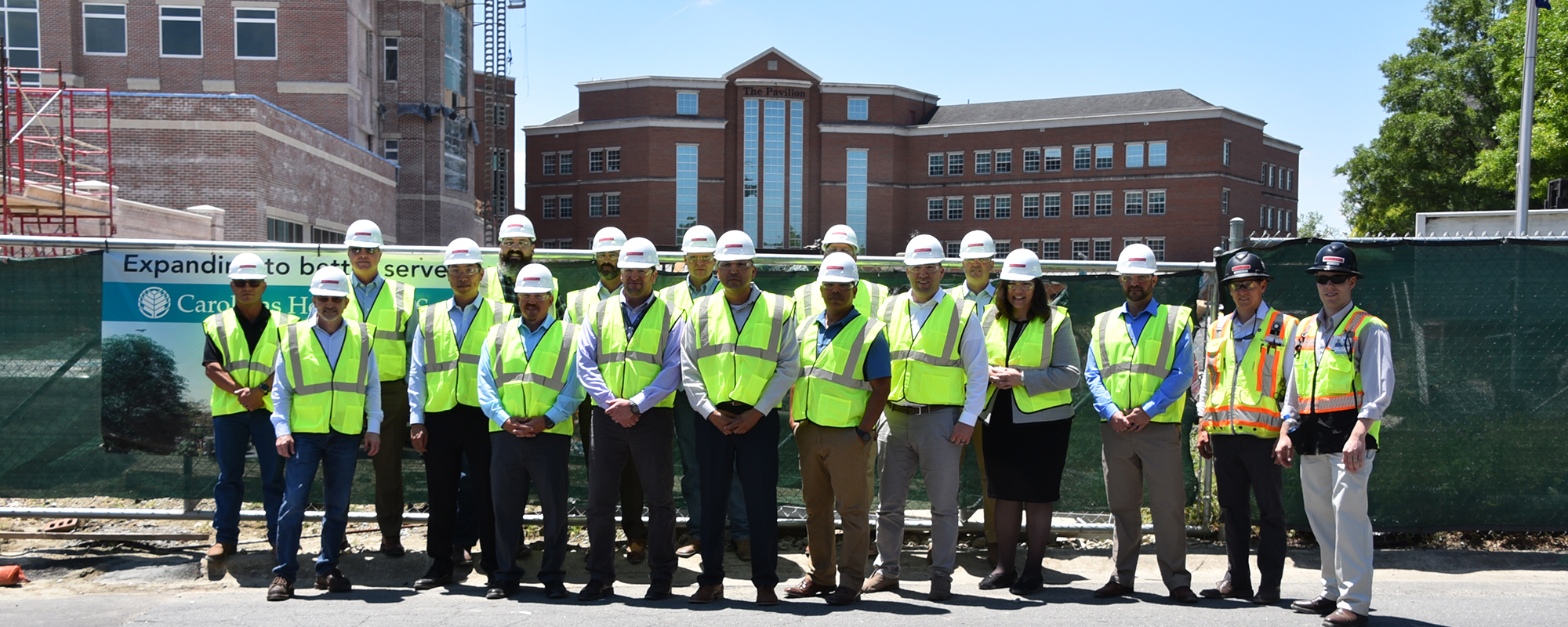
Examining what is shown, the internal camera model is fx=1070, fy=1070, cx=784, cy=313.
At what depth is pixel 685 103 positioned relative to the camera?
79938 millimetres

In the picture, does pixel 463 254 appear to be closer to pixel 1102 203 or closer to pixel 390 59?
pixel 390 59

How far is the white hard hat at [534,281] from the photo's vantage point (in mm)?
6379

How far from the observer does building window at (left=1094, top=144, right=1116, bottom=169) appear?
75.1 meters

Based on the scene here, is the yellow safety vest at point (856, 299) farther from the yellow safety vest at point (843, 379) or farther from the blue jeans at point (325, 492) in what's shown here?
the blue jeans at point (325, 492)

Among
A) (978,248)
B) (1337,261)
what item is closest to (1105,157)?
(978,248)

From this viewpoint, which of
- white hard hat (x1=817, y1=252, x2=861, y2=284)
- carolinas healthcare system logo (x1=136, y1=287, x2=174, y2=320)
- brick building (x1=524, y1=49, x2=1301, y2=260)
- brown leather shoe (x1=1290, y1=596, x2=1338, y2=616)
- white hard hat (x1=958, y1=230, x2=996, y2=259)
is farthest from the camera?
brick building (x1=524, y1=49, x2=1301, y2=260)

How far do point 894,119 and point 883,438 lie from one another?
75198mm

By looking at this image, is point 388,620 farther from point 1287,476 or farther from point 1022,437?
point 1287,476

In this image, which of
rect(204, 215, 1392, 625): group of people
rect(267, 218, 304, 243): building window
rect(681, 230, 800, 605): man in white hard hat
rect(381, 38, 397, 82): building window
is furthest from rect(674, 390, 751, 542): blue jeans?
rect(381, 38, 397, 82): building window

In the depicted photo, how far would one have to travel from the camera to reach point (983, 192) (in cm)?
7781

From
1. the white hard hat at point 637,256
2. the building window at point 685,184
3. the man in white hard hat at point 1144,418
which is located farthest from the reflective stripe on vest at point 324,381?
the building window at point 685,184

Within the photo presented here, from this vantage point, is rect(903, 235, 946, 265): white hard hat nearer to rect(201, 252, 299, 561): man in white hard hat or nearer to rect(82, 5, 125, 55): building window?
rect(201, 252, 299, 561): man in white hard hat

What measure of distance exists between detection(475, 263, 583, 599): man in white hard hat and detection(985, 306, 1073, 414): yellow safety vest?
101 inches

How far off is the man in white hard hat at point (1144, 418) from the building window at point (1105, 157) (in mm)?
72460
